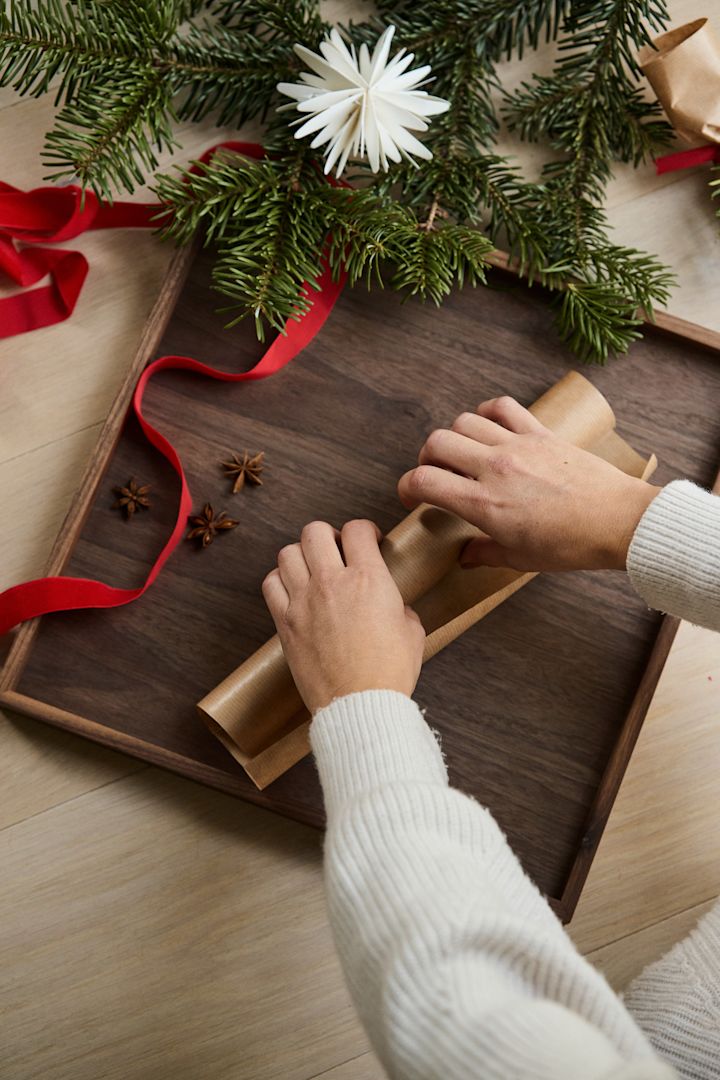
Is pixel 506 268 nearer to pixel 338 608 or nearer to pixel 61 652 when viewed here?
pixel 338 608

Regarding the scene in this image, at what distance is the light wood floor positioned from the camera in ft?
2.50

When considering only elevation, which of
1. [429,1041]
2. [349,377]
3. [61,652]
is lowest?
[61,652]

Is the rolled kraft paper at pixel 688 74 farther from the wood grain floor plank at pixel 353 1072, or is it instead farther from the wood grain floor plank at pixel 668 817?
the wood grain floor plank at pixel 353 1072

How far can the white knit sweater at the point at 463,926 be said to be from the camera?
415 mm

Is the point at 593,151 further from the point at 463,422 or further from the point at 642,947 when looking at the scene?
the point at 642,947

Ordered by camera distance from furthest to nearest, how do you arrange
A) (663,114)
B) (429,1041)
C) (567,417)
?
(663,114) < (567,417) < (429,1041)

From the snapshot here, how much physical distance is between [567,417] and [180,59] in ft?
1.54

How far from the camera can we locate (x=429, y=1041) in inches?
16.7

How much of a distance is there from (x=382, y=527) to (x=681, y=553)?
0.26 meters

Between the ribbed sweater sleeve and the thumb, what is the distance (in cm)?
19

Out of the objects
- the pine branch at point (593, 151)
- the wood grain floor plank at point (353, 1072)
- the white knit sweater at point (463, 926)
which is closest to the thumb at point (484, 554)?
the white knit sweater at point (463, 926)

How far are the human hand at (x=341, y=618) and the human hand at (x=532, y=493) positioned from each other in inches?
2.7

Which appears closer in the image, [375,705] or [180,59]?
[375,705]

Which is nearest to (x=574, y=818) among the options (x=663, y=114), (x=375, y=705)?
(x=375, y=705)
